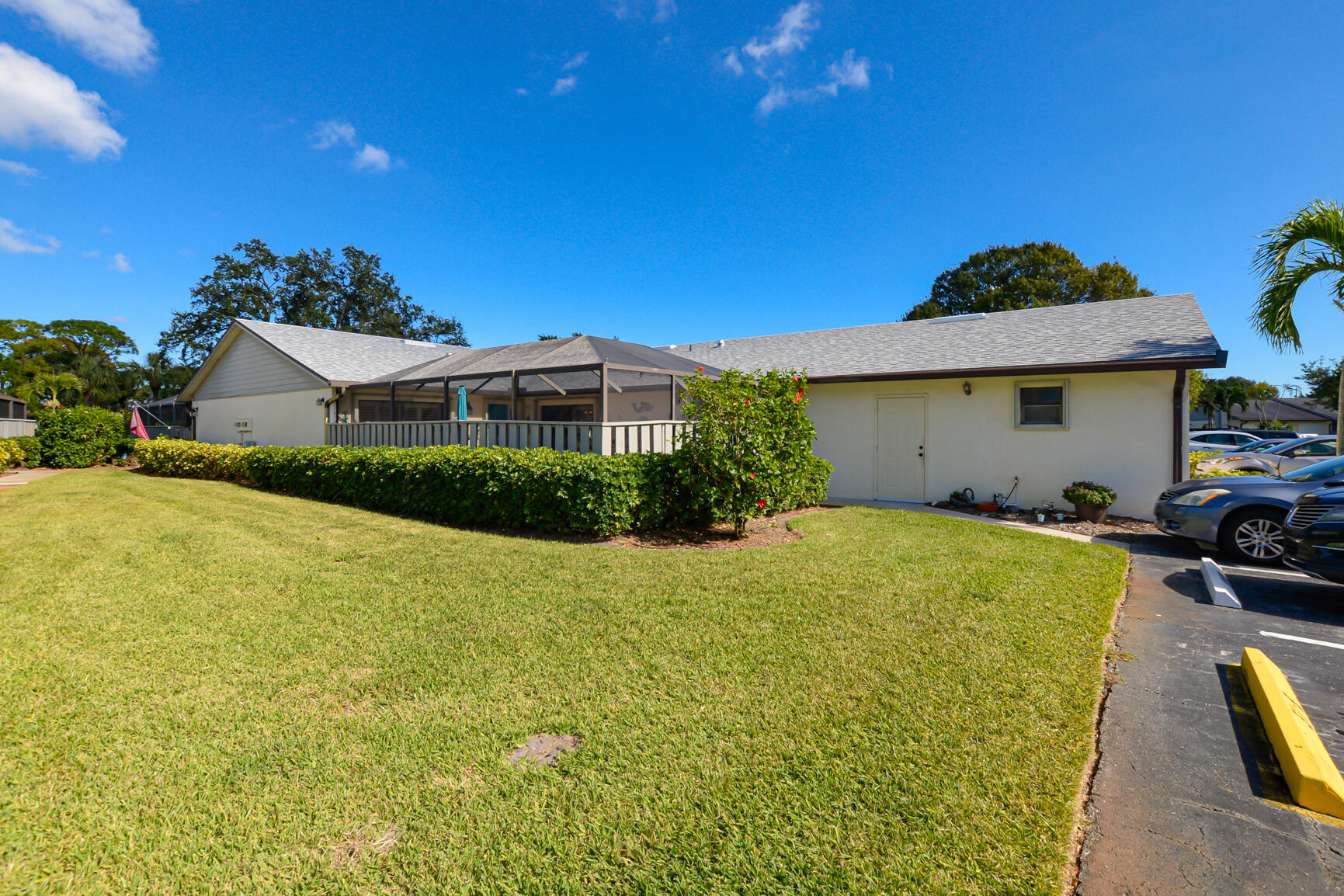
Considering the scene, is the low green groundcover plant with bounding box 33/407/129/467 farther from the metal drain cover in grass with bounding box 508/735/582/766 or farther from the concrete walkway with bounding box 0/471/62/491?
the metal drain cover in grass with bounding box 508/735/582/766

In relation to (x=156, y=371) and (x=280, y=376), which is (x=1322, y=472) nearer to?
(x=280, y=376)

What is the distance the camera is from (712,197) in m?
16.2

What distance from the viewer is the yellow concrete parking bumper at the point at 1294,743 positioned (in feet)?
7.28

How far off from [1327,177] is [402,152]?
22184mm

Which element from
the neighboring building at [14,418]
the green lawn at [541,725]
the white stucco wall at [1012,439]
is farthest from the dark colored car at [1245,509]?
the neighboring building at [14,418]

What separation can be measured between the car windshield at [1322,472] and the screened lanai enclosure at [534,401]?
307 inches

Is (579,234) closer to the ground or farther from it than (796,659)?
Result: farther from it

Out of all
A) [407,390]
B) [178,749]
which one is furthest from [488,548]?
[407,390]

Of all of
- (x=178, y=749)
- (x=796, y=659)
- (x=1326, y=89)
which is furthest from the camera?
(x=1326, y=89)

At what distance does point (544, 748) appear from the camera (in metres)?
2.62

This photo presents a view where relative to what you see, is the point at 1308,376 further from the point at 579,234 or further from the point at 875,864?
the point at 875,864

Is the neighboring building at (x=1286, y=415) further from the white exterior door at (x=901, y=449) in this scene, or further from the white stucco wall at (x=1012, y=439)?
the white exterior door at (x=901, y=449)

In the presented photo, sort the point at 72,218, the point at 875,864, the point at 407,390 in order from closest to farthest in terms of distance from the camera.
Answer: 1. the point at 875,864
2. the point at 407,390
3. the point at 72,218

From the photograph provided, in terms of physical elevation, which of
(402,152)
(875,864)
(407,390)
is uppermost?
(402,152)
